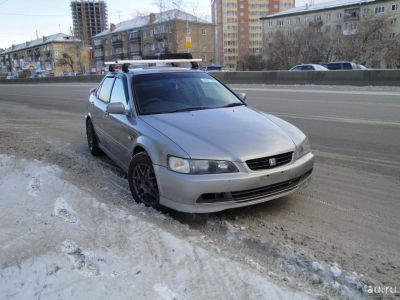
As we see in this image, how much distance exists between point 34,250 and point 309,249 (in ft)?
7.73

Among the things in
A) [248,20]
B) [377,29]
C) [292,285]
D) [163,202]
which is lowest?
[292,285]

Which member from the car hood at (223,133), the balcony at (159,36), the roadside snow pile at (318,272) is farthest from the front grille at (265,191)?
the balcony at (159,36)

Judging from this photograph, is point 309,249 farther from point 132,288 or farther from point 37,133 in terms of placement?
point 37,133

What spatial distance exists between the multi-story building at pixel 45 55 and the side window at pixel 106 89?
104976mm

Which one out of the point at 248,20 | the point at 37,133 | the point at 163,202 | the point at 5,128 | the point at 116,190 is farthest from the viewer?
the point at 248,20

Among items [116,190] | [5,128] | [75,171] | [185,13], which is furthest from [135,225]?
[185,13]

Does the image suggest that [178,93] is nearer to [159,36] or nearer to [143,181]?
[143,181]

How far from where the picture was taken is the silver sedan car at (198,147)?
393cm

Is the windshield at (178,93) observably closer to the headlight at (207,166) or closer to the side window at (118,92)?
the side window at (118,92)

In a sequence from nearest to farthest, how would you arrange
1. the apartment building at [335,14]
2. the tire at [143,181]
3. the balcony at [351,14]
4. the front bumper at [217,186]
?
the front bumper at [217,186]
the tire at [143,181]
the apartment building at [335,14]
the balcony at [351,14]

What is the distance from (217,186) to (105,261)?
4.07ft

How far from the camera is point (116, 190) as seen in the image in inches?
203

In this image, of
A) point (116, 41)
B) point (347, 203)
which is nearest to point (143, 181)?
point (347, 203)

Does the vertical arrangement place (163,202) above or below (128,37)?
below
